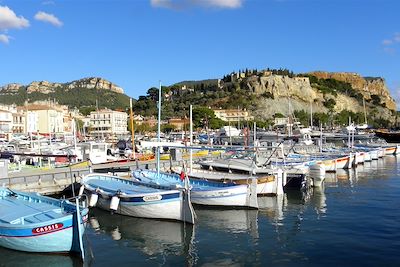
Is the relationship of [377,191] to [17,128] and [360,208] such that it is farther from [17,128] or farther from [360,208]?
[17,128]

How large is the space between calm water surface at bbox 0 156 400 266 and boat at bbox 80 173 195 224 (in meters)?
0.50

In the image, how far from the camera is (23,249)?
19.2 metres

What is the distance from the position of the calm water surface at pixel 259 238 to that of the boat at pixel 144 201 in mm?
501

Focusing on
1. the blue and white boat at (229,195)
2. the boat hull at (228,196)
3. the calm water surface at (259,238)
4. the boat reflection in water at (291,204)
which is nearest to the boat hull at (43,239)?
the calm water surface at (259,238)

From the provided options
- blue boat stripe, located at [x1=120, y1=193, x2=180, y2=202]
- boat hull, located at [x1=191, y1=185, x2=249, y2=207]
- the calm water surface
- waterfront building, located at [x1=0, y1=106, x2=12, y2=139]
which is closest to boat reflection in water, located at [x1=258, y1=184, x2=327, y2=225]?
the calm water surface

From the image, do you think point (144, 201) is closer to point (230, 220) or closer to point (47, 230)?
point (230, 220)

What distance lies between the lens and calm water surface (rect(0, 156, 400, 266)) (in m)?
19.0

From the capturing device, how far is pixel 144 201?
25.6 m

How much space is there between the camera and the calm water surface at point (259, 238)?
19047 mm

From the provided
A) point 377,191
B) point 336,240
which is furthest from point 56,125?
point 336,240

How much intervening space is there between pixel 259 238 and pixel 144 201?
7039mm

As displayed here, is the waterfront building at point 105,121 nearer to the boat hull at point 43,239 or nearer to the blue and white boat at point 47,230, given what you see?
the blue and white boat at point 47,230

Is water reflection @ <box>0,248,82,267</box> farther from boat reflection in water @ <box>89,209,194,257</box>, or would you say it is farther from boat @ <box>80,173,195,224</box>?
boat @ <box>80,173,195,224</box>

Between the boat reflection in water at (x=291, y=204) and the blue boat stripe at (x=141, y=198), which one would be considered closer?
the blue boat stripe at (x=141, y=198)
